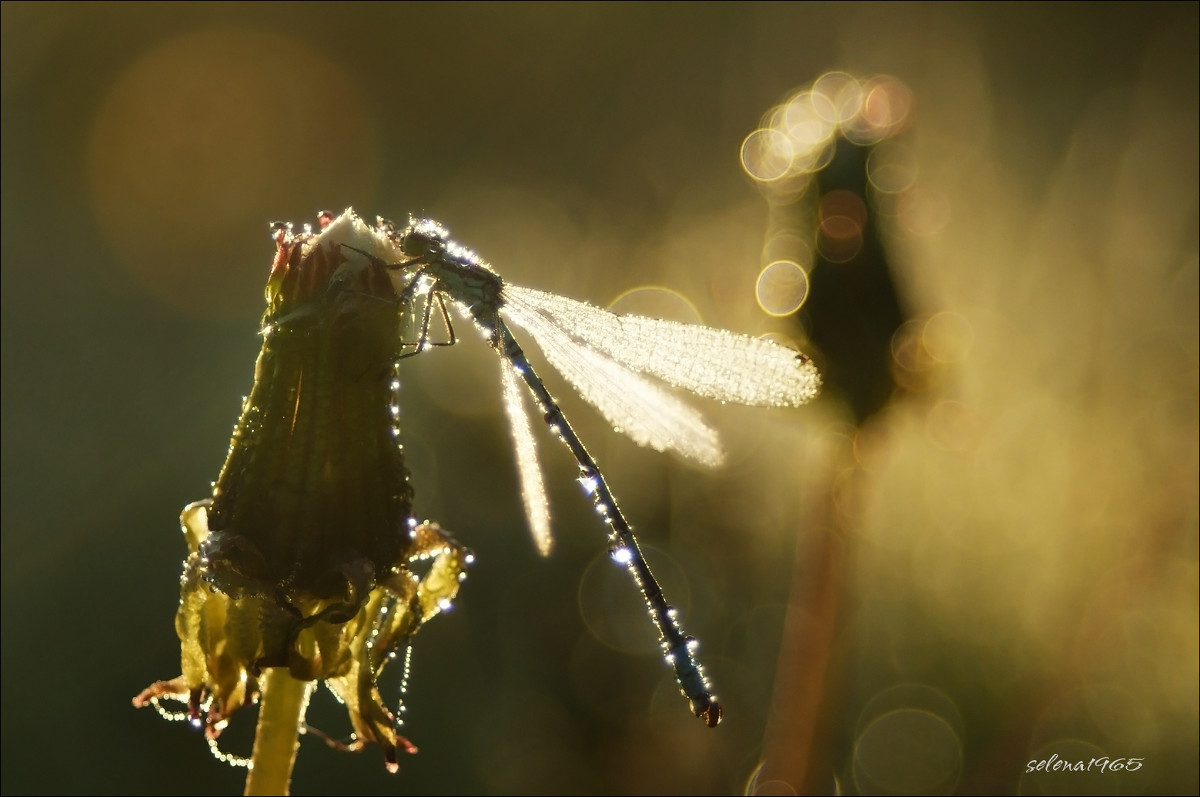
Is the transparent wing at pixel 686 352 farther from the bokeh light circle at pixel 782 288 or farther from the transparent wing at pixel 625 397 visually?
the bokeh light circle at pixel 782 288

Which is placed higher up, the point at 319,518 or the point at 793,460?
the point at 793,460

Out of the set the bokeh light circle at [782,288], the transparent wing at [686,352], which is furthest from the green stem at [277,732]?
the bokeh light circle at [782,288]

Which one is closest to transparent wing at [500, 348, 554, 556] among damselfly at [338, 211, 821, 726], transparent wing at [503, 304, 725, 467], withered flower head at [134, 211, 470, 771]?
damselfly at [338, 211, 821, 726]

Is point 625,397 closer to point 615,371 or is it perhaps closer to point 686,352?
point 615,371

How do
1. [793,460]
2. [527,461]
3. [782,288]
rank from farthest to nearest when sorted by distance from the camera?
1. [793,460]
2. [782,288]
3. [527,461]

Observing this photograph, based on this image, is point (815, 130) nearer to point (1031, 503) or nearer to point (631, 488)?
point (1031, 503)

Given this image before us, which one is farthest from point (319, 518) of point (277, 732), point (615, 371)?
point (615, 371)

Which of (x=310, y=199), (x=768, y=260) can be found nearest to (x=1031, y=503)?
(x=768, y=260)
